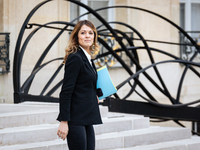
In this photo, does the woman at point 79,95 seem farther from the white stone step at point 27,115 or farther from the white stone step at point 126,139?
the white stone step at point 27,115

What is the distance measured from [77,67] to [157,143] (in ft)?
6.97

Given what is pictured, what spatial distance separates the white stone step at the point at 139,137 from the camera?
331cm

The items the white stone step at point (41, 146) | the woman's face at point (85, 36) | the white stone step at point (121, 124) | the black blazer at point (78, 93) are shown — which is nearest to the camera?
the black blazer at point (78, 93)

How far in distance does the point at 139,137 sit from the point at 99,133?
44cm

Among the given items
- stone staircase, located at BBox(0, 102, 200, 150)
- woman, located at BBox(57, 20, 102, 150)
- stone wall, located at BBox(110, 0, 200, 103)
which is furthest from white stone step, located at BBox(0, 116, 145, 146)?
stone wall, located at BBox(110, 0, 200, 103)

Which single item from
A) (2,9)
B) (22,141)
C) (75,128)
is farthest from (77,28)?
(2,9)

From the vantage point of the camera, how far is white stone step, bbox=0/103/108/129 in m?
3.18

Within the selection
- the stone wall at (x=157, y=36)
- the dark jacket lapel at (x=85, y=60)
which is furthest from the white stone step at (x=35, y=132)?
the stone wall at (x=157, y=36)

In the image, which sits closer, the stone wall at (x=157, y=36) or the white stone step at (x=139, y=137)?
the white stone step at (x=139, y=137)

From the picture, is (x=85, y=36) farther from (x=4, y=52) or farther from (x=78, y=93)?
(x=4, y=52)

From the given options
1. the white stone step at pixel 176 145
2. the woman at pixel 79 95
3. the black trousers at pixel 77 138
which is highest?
the woman at pixel 79 95

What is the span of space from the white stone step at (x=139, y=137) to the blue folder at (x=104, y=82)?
4.00ft

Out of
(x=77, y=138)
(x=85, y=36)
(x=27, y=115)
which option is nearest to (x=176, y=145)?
(x=27, y=115)

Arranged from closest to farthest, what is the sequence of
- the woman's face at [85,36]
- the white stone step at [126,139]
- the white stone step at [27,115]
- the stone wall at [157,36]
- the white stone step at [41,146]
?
1. the woman's face at [85,36]
2. the white stone step at [41,146]
3. the white stone step at [126,139]
4. the white stone step at [27,115]
5. the stone wall at [157,36]
